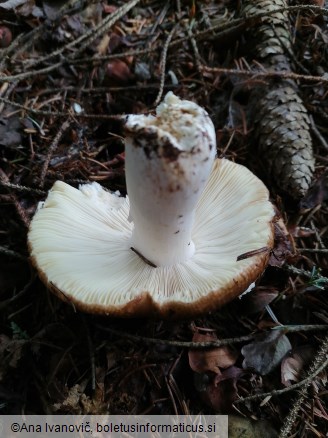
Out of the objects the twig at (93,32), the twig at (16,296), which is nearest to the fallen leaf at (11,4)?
the twig at (93,32)

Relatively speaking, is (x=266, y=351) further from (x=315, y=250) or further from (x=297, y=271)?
(x=315, y=250)

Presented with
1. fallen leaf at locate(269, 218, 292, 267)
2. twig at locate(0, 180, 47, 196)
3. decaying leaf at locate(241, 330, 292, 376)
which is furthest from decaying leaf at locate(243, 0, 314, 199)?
twig at locate(0, 180, 47, 196)

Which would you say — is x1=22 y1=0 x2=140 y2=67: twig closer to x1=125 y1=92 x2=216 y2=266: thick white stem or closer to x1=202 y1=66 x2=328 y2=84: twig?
x1=202 y1=66 x2=328 y2=84: twig

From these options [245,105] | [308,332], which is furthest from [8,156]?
[308,332]

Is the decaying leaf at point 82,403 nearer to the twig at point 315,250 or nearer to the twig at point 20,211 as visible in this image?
the twig at point 20,211

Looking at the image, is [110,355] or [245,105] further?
[245,105]

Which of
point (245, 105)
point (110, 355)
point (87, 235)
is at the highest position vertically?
point (245, 105)

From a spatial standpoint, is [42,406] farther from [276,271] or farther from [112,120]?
[112,120]
